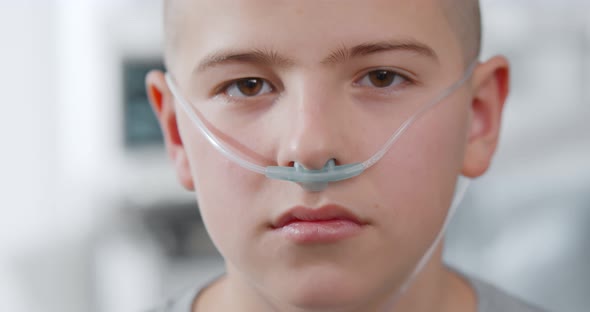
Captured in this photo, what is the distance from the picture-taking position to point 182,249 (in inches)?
69.4

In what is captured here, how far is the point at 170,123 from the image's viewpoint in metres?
1.03

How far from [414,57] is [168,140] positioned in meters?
0.40

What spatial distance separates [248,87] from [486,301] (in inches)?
20.1

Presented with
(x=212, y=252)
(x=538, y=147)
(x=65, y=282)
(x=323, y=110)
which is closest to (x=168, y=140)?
(x=323, y=110)

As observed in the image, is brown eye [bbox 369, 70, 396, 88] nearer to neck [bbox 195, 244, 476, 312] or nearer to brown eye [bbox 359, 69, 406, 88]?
brown eye [bbox 359, 69, 406, 88]

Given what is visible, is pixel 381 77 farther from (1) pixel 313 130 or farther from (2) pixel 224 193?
(2) pixel 224 193

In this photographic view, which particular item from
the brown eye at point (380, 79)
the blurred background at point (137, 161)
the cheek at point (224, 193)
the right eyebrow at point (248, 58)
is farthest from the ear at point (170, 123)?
the blurred background at point (137, 161)

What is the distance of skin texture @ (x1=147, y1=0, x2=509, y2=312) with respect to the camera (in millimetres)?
790

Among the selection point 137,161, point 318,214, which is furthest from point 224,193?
point 137,161

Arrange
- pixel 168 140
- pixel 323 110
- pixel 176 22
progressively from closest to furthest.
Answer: pixel 323 110 < pixel 176 22 < pixel 168 140

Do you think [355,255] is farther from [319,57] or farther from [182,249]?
[182,249]

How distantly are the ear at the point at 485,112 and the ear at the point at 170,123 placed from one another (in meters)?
0.39

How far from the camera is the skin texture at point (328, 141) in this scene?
79cm

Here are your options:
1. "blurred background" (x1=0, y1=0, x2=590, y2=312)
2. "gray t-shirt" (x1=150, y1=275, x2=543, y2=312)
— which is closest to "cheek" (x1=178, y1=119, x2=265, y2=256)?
"gray t-shirt" (x1=150, y1=275, x2=543, y2=312)
